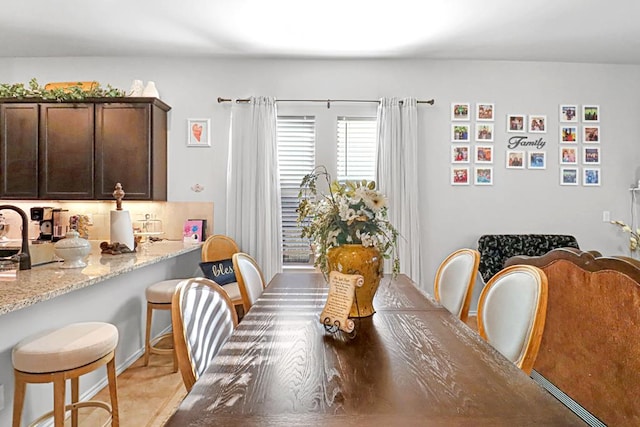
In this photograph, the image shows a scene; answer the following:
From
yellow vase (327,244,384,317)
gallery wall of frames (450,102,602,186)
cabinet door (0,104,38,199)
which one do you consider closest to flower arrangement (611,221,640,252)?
gallery wall of frames (450,102,602,186)

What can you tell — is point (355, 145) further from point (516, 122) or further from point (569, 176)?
point (569, 176)

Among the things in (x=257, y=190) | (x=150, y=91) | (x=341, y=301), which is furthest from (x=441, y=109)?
(x=341, y=301)

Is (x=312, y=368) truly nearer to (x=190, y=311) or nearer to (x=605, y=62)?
(x=190, y=311)

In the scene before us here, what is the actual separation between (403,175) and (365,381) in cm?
326

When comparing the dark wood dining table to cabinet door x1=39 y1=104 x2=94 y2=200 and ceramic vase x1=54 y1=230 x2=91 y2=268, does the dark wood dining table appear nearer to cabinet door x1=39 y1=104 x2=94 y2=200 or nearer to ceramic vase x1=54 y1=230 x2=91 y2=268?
ceramic vase x1=54 y1=230 x2=91 y2=268

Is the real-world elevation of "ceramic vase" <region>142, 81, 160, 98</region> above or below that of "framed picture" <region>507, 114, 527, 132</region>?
above

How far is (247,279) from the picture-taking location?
205 centimetres

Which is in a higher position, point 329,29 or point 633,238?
point 329,29

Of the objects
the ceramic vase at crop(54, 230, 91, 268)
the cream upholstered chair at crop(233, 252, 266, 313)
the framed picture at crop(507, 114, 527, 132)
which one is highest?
the framed picture at crop(507, 114, 527, 132)

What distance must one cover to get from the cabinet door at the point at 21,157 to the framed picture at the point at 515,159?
187 inches

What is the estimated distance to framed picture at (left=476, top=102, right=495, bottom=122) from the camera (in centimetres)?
420

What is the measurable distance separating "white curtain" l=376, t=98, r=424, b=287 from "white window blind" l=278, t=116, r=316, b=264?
2.55ft

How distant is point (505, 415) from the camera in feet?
Answer: 2.74

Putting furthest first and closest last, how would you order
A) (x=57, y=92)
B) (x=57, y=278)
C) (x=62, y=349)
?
(x=57, y=92) < (x=57, y=278) < (x=62, y=349)
